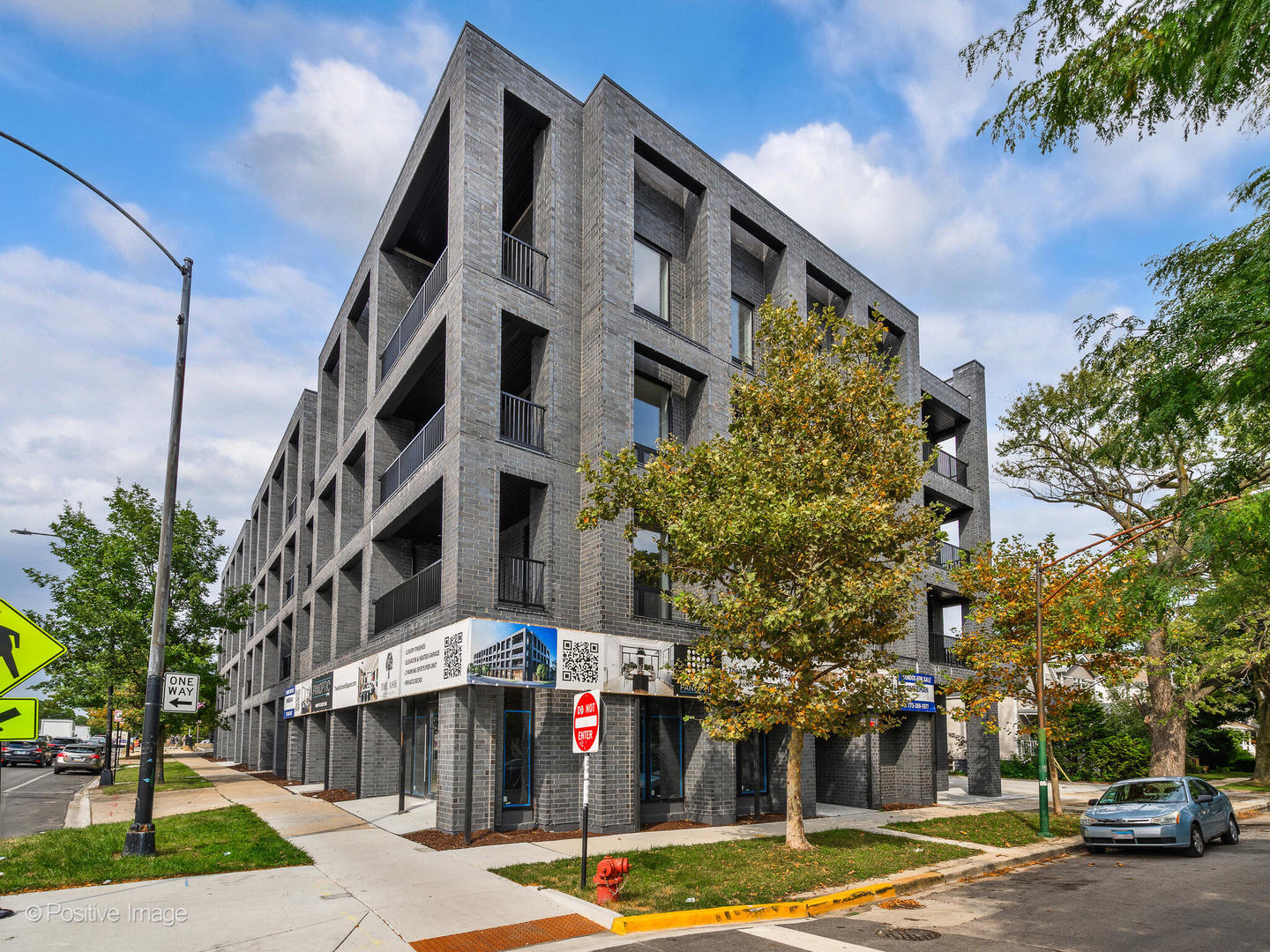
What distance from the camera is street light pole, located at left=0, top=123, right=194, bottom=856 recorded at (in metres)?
12.7

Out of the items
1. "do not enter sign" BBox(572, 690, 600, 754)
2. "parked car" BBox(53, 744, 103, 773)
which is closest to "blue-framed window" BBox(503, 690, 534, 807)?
"do not enter sign" BBox(572, 690, 600, 754)

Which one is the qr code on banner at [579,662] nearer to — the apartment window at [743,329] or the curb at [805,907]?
the curb at [805,907]

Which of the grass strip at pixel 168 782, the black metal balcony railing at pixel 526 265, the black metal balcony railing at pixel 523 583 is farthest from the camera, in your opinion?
the grass strip at pixel 168 782

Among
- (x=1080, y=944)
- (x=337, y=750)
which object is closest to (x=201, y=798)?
(x=337, y=750)

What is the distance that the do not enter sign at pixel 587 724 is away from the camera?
11.2 meters

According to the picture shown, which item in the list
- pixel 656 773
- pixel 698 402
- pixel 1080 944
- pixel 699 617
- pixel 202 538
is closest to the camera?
pixel 1080 944

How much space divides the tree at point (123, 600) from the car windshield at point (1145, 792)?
1150 inches

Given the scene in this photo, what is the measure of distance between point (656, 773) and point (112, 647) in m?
22.4

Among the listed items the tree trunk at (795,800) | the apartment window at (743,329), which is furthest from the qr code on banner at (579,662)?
the apartment window at (743,329)

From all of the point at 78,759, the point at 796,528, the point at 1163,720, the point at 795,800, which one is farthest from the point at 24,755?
the point at 1163,720

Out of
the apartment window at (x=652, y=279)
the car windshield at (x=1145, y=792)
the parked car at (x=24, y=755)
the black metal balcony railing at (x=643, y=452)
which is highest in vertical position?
the apartment window at (x=652, y=279)

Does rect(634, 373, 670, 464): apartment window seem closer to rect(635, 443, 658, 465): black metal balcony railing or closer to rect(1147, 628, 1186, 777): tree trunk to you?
rect(635, 443, 658, 465): black metal balcony railing

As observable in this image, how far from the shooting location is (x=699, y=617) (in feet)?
47.2

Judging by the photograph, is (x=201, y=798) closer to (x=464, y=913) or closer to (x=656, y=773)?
(x=656, y=773)
